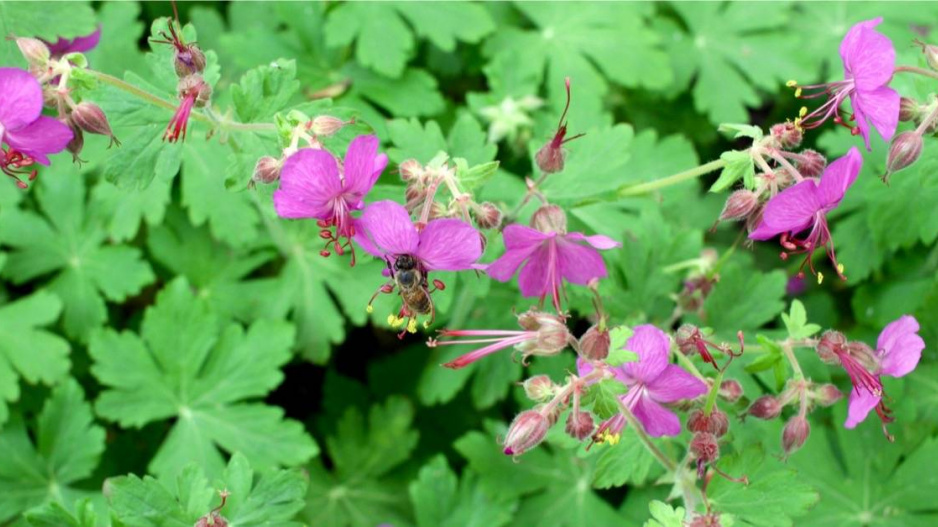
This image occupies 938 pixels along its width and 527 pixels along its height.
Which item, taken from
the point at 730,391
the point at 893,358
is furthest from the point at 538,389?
the point at 893,358

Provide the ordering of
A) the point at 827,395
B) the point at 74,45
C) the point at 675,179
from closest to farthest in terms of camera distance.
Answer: the point at 827,395 → the point at 675,179 → the point at 74,45

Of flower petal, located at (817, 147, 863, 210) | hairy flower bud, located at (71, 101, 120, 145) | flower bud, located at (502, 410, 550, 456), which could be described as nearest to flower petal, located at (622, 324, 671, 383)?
flower bud, located at (502, 410, 550, 456)

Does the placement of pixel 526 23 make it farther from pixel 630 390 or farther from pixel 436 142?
pixel 630 390

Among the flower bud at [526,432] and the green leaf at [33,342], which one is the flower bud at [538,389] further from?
the green leaf at [33,342]

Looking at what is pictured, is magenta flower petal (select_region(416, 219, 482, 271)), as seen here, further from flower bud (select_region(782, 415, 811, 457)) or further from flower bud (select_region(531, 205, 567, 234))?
flower bud (select_region(782, 415, 811, 457))

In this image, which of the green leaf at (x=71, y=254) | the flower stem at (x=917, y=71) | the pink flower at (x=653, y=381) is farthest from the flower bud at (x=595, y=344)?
the green leaf at (x=71, y=254)

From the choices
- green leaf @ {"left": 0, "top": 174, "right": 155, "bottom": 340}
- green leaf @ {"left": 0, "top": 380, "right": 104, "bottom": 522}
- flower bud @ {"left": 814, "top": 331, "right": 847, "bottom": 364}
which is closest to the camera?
flower bud @ {"left": 814, "top": 331, "right": 847, "bottom": 364}

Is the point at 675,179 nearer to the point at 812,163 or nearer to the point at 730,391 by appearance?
the point at 812,163
